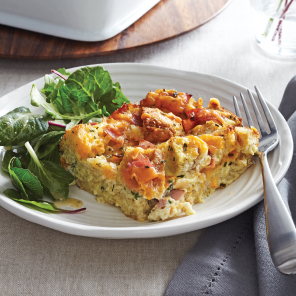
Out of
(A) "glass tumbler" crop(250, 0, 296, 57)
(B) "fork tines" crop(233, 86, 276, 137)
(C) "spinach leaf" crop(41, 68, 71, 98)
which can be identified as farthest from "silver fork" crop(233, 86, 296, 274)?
(A) "glass tumbler" crop(250, 0, 296, 57)

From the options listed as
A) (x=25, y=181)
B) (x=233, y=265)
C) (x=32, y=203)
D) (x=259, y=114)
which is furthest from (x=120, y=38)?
(x=233, y=265)

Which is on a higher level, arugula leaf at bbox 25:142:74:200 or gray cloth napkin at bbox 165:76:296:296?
gray cloth napkin at bbox 165:76:296:296

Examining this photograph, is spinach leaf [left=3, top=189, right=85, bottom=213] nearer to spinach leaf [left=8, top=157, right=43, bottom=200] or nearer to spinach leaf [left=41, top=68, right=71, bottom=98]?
spinach leaf [left=8, top=157, right=43, bottom=200]

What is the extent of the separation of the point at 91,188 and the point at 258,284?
113cm

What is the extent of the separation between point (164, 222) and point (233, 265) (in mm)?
446

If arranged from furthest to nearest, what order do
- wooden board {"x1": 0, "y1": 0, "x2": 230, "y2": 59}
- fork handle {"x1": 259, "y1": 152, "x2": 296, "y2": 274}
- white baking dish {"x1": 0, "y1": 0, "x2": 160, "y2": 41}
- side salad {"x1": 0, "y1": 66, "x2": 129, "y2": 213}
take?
wooden board {"x1": 0, "y1": 0, "x2": 230, "y2": 59} < white baking dish {"x1": 0, "y1": 0, "x2": 160, "y2": 41} < side salad {"x1": 0, "y1": 66, "x2": 129, "y2": 213} < fork handle {"x1": 259, "y1": 152, "x2": 296, "y2": 274}

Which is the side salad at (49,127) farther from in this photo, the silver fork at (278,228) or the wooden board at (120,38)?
the silver fork at (278,228)

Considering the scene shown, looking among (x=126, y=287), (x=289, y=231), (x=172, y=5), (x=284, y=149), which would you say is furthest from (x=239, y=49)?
(x=126, y=287)

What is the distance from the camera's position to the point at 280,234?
5.92 ft

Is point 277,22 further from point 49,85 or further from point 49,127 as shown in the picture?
point 49,127

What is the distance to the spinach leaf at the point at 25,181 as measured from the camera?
219 cm

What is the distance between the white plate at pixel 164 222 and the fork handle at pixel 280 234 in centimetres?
13

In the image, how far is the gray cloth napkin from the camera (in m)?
1.91

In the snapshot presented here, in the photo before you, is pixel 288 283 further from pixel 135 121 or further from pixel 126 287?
pixel 135 121
